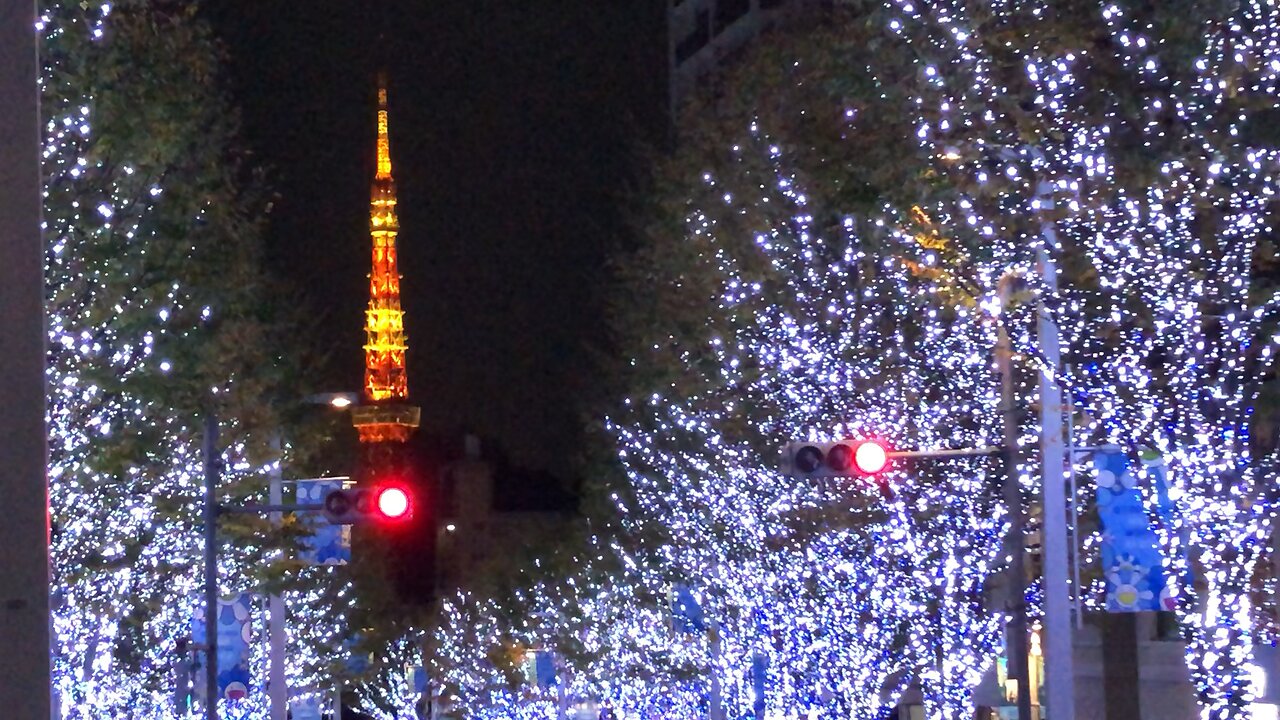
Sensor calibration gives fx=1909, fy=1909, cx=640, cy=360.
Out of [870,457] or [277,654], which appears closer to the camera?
[870,457]

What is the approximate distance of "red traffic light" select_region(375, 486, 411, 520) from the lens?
15.3 m

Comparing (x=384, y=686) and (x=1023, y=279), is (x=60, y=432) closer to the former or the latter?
(x=1023, y=279)

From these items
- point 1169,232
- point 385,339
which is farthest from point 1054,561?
point 385,339

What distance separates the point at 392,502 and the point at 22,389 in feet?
34.2

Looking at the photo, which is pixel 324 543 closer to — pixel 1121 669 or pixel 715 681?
pixel 715 681

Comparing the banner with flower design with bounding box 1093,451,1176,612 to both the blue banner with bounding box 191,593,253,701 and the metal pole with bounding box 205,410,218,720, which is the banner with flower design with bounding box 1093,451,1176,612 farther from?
the blue banner with bounding box 191,593,253,701

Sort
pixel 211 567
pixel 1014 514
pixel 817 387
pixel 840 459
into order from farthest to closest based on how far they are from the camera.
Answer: pixel 817 387, pixel 211 567, pixel 1014 514, pixel 840 459

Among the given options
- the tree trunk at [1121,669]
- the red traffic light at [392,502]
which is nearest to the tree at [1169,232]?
the red traffic light at [392,502]

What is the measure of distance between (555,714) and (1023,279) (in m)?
50.9

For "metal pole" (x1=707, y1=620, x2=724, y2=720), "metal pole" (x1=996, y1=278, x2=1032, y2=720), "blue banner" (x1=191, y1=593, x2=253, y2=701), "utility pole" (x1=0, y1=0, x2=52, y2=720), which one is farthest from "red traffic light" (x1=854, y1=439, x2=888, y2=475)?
"metal pole" (x1=707, y1=620, x2=724, y2=720)

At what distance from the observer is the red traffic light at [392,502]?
15.3 metres

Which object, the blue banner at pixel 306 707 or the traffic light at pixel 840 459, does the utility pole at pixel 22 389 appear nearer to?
the traffic light at pixel 840 459

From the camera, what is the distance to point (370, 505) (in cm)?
1568

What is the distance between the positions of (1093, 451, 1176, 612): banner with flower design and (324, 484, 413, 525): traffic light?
5.49m
